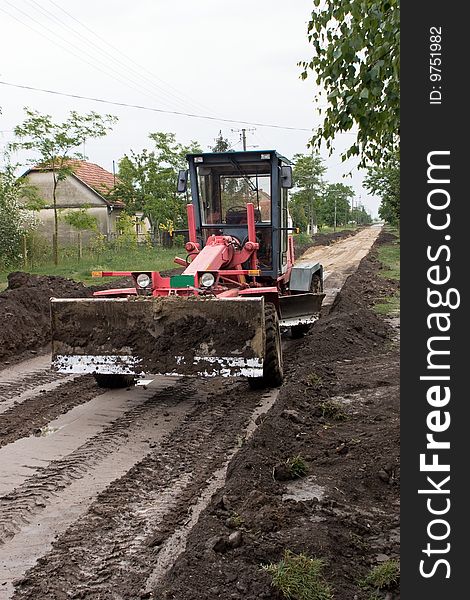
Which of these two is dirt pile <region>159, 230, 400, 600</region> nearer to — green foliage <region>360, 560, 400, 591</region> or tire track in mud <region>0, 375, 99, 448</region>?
green foliage <region>360, 560, 400, 591</region>

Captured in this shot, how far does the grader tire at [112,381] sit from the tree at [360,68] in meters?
4.96

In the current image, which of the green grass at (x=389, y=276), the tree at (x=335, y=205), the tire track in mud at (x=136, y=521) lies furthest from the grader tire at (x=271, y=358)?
the tree at (x=335, y=205)

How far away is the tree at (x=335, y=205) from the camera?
84.6 metres

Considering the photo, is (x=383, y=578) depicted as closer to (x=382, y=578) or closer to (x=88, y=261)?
(x=382, y=578)

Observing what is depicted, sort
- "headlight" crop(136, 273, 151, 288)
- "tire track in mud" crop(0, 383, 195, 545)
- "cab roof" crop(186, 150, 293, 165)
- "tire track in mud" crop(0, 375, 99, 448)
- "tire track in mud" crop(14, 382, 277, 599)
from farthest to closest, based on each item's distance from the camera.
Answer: "cab roof" crop(186, 150, 293, 165) → "headlight" crop(136, 273, 151, 288) → "tire track in mud" crop(0, 375, 99, 448) → "tire track in mud" crop(0, 383, 195, 545) → "tire track in mud" crop(14, 382, 277, 599)

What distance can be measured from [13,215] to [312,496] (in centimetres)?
1976

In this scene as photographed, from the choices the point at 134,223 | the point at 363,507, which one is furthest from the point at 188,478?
the point at 134,223

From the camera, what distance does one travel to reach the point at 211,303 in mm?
7730

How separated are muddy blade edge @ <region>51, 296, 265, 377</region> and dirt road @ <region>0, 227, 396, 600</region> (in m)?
0.51

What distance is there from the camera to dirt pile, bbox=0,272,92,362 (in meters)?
11.7

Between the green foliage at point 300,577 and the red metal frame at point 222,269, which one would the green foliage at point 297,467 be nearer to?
the green foliage at point 300,577

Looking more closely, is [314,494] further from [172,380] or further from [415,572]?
[172,380]

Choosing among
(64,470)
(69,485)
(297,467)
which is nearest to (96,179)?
(64,470)

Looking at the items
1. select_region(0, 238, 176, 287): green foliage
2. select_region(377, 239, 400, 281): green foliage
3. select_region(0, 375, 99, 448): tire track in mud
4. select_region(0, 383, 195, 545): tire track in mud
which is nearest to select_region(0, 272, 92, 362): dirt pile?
select_region(0, 375, 99, 448): tire track in mud
